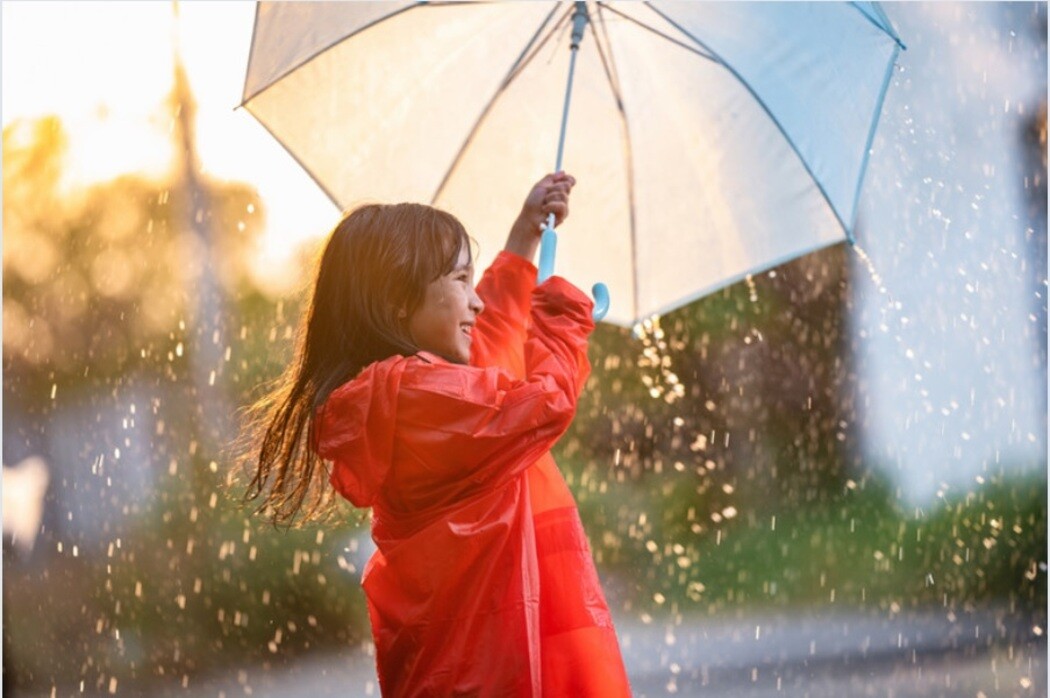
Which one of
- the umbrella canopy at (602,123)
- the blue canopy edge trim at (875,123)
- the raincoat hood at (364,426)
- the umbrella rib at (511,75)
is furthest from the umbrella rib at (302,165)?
the blue canopy edge trim at (875,123)

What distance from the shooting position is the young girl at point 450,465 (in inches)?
73.0

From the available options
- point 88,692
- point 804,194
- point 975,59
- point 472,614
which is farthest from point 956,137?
point 472,614

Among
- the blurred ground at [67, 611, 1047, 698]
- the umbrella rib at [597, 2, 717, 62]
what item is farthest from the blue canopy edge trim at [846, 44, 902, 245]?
the blurred ground at [67, 611, 1047, 698]

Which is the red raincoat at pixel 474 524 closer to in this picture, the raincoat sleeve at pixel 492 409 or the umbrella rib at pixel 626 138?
the raincoat sleeve at pixel 492 409

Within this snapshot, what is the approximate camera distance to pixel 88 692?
20.6ft

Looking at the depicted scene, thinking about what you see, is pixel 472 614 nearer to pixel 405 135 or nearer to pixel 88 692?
pixel 405 135

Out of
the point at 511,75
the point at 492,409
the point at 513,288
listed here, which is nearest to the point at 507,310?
the point at 513,288

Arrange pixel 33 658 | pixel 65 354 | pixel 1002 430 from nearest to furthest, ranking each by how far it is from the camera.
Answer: pixel 33 658 → pixel 65 354 → pixel 1002 430

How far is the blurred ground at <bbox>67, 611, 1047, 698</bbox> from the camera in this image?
6027 mm

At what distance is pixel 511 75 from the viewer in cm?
247

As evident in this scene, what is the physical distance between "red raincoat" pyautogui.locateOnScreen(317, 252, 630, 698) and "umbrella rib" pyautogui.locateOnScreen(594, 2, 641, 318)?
0.54 m

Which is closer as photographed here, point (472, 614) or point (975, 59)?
point (472, 614)

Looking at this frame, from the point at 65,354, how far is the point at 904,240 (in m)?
5.63

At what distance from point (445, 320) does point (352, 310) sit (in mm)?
143
